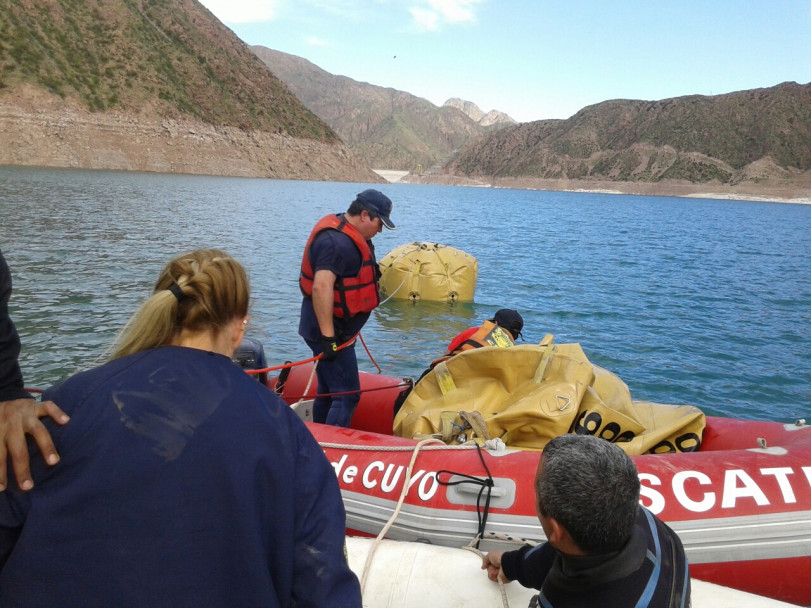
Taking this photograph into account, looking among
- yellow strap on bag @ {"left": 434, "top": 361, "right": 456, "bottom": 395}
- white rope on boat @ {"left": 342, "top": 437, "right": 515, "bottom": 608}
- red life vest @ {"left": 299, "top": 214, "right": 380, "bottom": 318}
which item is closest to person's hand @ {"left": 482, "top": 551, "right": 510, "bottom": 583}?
white rope on boat @ {"left": 342, "top": 437, "right": 515, "bottom": 608}

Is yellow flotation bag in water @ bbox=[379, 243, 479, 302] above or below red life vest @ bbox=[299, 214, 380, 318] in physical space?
below

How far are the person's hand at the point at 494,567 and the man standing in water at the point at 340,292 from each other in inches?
83.7

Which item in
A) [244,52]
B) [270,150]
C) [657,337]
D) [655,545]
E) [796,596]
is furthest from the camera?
[244,52]

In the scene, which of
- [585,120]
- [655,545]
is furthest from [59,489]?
[585,120]

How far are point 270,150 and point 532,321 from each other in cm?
7258

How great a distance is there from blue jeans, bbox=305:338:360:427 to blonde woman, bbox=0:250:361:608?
3.19 meters

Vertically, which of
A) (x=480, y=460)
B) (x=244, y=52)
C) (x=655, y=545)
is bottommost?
(x=480, y=460)

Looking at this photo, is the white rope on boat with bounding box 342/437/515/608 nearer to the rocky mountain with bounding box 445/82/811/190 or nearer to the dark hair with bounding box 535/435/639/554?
the dark hair with bounding box 535/435/639/554

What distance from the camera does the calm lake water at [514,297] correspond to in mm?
8516

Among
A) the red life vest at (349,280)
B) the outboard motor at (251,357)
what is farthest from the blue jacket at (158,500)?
the outboard motor at (251,357)

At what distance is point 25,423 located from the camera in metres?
1.17

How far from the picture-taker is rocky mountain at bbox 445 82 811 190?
115m

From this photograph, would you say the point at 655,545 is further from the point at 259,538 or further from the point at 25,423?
the point at 25,423

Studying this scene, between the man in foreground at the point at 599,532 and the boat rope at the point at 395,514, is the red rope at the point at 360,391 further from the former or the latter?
the man in foreground at the point at 599,532
